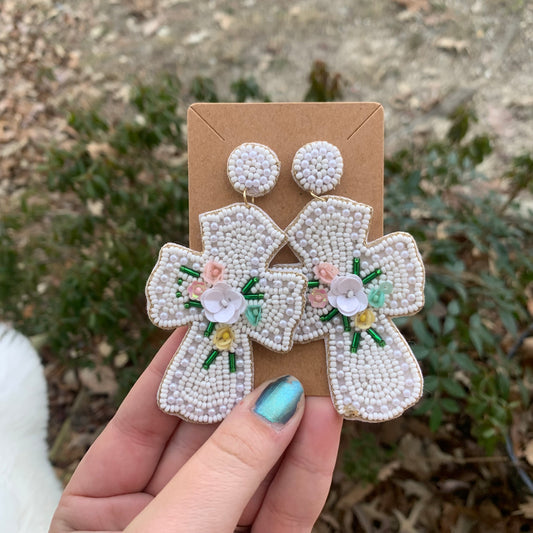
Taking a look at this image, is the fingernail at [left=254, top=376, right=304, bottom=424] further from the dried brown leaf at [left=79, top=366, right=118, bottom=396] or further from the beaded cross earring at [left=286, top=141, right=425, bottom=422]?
the dried brown leaf at [left=79, top=366, right=118, bottom=396]

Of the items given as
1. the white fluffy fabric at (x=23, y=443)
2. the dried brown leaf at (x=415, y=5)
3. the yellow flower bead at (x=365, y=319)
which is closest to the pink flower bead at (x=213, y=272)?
the yellow flower bead at (x=365, y=319)

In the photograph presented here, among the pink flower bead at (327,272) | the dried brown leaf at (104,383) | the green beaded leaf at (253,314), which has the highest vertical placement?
the pink flower bead at (327,272)

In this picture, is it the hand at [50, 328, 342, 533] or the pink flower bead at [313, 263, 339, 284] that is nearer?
the hand at [50, 328, 342, 533]

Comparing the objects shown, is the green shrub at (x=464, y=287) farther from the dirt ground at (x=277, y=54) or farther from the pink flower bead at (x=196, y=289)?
the dirt ground at (x=277, y=54)

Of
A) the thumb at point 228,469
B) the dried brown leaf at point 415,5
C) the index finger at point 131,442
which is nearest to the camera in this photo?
the thumb at point 228,469

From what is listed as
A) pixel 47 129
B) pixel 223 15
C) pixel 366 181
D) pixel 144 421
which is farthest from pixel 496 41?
pixel 144 421

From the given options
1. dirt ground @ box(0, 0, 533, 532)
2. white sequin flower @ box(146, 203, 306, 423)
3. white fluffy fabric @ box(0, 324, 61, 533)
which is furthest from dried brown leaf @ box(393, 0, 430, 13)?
white fluffy fabric @ box(0, 324, 61, 533)

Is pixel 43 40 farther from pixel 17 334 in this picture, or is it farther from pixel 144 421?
pixel 144 421
